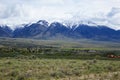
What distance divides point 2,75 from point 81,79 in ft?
34.3

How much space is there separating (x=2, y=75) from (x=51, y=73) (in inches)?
208

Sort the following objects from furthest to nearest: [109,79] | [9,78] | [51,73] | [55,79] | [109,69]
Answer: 1. [109,69]
2. [51,73]
3. [9,78]
4. [55,79]
5. [109,79]

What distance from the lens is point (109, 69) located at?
39.6 m

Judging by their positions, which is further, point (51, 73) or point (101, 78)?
point (51, 73)

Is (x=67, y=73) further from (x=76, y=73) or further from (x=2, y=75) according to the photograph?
(x=2, y=75)

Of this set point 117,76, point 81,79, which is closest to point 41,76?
point 81,79

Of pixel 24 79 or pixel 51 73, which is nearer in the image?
pixel 24 79

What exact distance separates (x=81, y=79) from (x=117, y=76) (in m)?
3.20

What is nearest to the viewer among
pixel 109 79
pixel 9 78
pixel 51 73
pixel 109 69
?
pixel 109 79

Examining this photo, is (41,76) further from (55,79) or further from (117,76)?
(117,76)

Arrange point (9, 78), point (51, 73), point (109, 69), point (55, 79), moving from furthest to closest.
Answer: point (109, 69), point (51, 73), point (9, 78), point (55, 79)

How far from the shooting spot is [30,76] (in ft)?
103

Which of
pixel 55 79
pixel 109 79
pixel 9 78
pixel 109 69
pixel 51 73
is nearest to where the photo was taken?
pixel 109 79

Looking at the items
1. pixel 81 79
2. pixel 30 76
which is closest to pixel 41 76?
pixel 30 76
